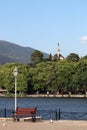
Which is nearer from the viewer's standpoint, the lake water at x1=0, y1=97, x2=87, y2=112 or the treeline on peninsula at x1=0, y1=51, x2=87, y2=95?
the lake water at x1=0, y1=97, x2=87, y2=112

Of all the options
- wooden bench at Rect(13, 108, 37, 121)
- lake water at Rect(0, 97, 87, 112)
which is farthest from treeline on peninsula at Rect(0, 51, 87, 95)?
wooden bench at Rect(13, 108, 37, 121)

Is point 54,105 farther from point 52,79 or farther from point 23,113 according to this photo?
point 23,113

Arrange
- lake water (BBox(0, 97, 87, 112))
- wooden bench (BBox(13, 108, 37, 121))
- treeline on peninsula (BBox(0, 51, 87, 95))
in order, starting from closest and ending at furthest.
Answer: wooden bench (BBox(13, 108, 37, 121)) < lake water (BBox(0, 97, 87, 112)) < treeline on peninsula (BBox(0, 51, 87, 95))

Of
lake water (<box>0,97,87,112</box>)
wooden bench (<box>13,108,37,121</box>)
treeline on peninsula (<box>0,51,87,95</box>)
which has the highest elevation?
treeline on peninsula (<box>0,51,87,95</box>)

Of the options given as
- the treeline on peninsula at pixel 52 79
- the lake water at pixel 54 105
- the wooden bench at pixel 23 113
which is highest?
the treeline on peninsula at pixel 52 79

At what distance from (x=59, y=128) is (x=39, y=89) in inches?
5337

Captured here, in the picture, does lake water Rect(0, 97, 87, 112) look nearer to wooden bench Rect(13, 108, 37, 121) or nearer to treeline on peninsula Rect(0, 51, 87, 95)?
treeline on peninsula Rect(0, 51, 87, 95)

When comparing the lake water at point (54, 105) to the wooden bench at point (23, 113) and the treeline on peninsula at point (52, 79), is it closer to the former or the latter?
the treeline on peninsula at point (52, 79)

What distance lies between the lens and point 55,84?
161 meters

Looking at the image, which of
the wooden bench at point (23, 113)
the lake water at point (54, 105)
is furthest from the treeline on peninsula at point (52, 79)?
the wooden bench at point (23, 113)

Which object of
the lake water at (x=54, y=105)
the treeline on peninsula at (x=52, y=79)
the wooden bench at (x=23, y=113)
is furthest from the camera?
the treeline on peninsula at (x=52, y=79)

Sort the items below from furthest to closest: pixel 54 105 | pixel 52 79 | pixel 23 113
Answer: pixel 52 79, pixel 54 105, pixel 23 113

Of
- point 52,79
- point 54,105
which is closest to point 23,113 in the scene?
point 54,105

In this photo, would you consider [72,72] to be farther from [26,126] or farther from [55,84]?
[26,126]
